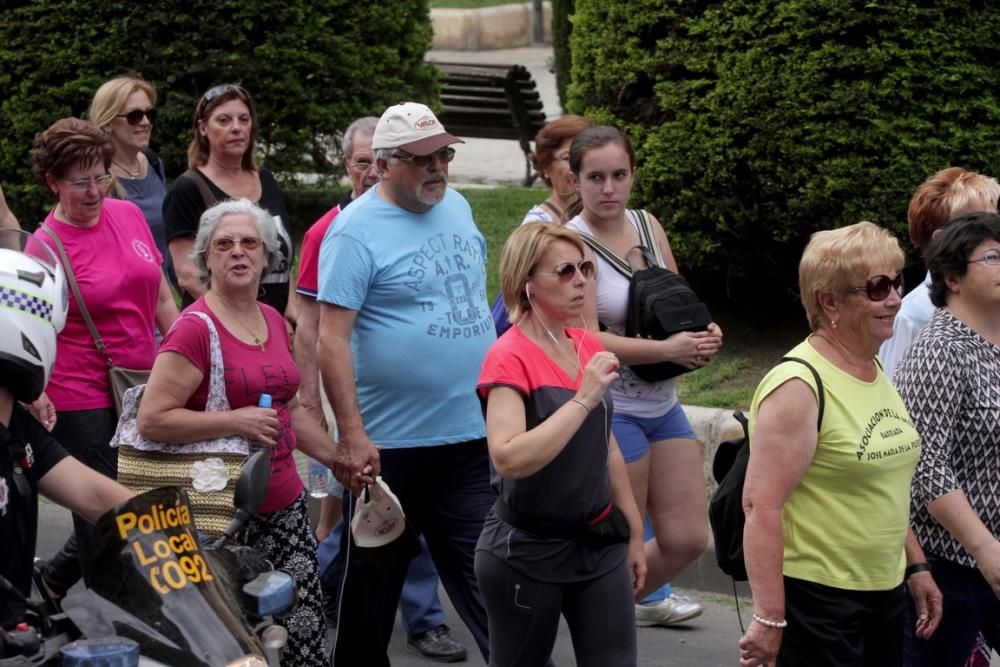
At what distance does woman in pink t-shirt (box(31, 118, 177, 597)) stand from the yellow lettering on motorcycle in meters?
2.68

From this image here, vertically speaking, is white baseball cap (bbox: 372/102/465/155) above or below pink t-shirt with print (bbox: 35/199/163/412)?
above

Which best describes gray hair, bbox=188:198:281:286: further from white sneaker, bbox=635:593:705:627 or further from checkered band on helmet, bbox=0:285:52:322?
white sneaker, bbox=635:593:705:627

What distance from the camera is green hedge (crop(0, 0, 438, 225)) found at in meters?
10.7

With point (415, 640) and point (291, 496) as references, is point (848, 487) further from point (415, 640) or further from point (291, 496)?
point (415, 640)

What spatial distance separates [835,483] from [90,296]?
306cm

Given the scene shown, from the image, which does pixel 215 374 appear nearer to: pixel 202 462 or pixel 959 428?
pixel 202 462

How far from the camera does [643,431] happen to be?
18.8ft

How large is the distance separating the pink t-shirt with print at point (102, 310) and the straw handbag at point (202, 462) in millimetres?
956

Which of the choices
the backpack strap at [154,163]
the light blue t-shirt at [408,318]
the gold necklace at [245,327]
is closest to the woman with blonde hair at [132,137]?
the backpack strap at [154,163]

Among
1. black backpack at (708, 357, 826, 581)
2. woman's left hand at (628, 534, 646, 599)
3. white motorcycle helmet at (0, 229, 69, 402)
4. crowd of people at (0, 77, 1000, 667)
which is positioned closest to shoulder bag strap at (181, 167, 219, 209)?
crowd of people at (0, 77, 1000, 667)

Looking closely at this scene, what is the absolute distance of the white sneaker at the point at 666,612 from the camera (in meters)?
6.60

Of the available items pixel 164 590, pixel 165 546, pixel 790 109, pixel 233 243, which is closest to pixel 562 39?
pixel 790 109

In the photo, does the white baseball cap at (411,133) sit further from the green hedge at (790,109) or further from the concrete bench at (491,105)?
the concrete bench at (491,105)

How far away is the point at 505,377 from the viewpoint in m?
4.52
